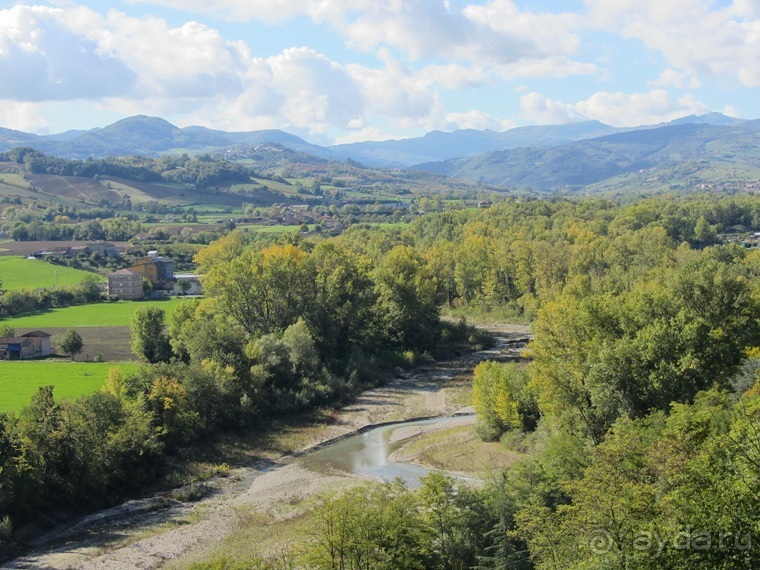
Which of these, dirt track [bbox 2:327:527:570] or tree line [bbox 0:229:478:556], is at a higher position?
tree line [bbox 0:229:478:556]

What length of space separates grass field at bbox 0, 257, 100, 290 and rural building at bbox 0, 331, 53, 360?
3045cm

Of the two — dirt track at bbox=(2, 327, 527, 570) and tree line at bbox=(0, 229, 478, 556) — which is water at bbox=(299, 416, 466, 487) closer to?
dirt track at bbox=(2, 327, 527, 570)

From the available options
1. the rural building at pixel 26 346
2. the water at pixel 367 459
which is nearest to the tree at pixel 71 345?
the rural building at pixel 26 346

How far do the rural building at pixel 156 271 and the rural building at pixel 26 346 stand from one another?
37.7m

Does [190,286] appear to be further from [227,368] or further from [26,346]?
[227,368]

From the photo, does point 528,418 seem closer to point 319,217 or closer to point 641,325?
point 641,325

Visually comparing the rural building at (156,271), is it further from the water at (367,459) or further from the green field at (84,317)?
the water at (367,459)

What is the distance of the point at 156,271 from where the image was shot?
10562 centimetres

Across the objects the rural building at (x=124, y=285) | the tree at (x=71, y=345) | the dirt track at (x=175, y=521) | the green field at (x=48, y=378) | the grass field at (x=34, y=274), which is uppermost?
the grass field at (x=34, y=274)

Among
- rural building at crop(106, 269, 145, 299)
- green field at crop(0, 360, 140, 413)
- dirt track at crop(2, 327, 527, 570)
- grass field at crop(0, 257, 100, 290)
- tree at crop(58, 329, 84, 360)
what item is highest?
grass field at crop(0, 257, 100, 290)

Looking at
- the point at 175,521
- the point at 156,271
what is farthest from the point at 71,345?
the point at 156,271

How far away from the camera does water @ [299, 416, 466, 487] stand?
37812mm

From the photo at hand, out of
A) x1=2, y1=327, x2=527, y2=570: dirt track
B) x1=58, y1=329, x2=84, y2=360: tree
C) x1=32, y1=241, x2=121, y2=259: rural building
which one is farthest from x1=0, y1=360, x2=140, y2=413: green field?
x1=32, y1=241, x2=121, y2=259: rural building

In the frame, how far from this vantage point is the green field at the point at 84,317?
74.4 m
